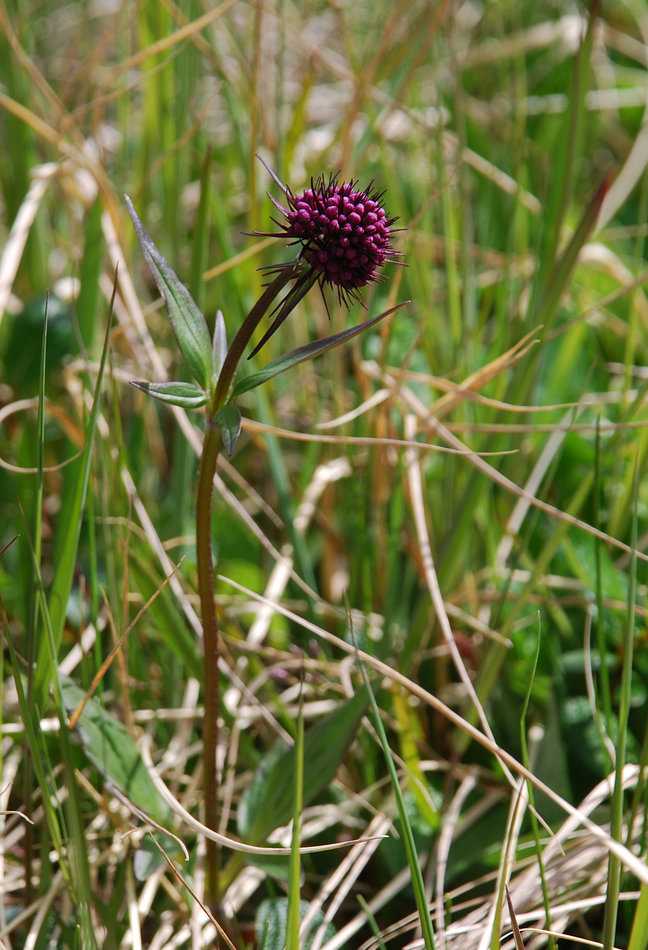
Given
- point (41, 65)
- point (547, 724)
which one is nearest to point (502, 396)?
point (547, 724)

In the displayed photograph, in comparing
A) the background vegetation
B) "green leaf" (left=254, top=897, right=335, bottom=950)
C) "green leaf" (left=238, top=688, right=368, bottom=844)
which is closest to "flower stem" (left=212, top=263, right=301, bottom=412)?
the background vegetation

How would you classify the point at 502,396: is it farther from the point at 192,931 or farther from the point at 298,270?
the point at 192,931

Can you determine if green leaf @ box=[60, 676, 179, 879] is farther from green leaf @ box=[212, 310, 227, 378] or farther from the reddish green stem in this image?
green leaf @ box=[212, 310, 227, 378]

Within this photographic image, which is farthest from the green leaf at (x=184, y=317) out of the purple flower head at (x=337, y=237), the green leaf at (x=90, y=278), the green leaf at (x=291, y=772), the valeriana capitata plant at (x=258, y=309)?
the green leaf at (x=90, y=278)

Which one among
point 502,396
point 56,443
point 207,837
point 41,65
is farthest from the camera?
point 41,65

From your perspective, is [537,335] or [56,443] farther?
[56,443]

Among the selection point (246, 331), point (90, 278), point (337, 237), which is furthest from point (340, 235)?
point (90, 278)

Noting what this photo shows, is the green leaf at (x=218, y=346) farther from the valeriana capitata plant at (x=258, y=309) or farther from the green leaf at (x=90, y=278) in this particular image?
the green leaf at (x=90, y=278)
